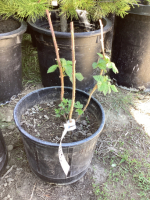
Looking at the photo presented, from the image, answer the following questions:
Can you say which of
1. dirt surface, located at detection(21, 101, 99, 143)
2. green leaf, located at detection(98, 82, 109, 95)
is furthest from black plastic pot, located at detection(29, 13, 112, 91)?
green leaf, located at detection(98, 82, 109, 95)

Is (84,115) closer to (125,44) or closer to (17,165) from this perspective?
(17,165)

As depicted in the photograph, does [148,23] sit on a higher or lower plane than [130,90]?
higher

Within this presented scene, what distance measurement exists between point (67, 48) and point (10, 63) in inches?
22.5

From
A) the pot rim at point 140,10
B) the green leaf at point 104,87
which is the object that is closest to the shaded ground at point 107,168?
the green leaf at point 104,87

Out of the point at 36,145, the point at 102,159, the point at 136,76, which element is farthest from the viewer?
the point at 136,76

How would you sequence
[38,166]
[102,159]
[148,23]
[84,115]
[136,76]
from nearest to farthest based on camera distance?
[38,166] → [84,115] → [102,159] → [148,23] → [136,76]

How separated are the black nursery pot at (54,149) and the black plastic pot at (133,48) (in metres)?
1.04

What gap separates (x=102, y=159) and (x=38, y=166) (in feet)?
1.78

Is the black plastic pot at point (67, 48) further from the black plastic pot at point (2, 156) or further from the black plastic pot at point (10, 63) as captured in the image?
the black plastic pot at point (2, 156)

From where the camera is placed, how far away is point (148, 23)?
5.66ft

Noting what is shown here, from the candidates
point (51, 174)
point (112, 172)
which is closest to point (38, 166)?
point (51, 174)

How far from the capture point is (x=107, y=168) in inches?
51.9

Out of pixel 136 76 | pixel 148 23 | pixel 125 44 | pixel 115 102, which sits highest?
pixel 148 23

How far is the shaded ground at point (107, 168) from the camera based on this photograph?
1.16m
